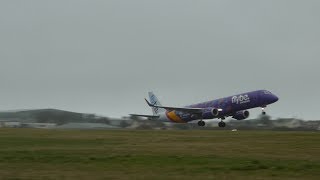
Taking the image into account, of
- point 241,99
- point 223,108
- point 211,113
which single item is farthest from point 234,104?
point 211,113

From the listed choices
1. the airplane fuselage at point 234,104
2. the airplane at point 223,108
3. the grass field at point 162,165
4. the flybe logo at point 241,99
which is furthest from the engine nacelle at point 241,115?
the grass field at point 162,165

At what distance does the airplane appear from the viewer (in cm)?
7150

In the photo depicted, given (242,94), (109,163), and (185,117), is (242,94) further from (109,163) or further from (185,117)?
(109,163)

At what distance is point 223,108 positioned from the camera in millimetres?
73875

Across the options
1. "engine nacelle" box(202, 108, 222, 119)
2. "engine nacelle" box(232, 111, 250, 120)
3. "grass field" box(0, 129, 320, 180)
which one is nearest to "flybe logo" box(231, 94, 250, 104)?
"engine nacelle" box(202, 108, 222, 119)

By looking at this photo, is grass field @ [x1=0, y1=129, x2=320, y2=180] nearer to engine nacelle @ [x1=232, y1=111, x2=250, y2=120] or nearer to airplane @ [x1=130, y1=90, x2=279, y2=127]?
airplane @ [x1=130, y1=90, x2=279, y2=127]

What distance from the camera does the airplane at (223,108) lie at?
7150cm

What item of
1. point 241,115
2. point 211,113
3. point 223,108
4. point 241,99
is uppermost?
point 241,99

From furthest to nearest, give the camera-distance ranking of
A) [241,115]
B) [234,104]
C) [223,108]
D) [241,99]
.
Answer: [241,115] → [223,108] → [234,104] → [241,99]

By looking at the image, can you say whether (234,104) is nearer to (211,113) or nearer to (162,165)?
(211,113)

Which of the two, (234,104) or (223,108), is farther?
(223,108)

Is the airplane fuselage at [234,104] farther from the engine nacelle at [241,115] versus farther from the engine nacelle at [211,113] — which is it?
the engine nacelle at [241,115]

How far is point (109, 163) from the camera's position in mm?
22453

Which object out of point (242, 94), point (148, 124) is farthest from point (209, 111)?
point (148, 124)
